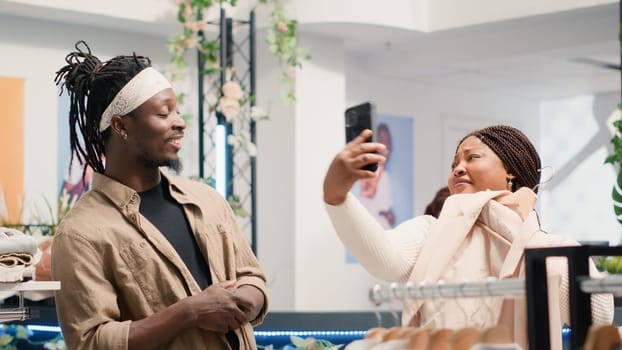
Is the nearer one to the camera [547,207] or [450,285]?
[450,285]

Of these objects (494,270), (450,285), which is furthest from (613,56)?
(450,285)

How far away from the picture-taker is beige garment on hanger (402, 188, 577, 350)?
100 inches

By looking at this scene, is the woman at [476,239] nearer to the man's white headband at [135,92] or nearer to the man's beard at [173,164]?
the man's beard at [173,164]

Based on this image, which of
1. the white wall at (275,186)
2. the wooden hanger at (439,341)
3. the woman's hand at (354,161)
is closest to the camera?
the wooden hanger at (439,341)

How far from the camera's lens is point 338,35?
27.2ft

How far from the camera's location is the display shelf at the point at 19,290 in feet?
9.29

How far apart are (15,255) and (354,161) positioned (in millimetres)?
1191

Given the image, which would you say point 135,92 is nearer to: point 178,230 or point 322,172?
point 178,230

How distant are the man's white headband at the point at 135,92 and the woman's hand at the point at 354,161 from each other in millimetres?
532

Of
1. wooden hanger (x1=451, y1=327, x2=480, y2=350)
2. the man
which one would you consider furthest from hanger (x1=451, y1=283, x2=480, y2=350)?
the man

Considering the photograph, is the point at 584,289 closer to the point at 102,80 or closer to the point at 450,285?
the point at 450,285

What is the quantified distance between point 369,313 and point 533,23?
12.9 ft

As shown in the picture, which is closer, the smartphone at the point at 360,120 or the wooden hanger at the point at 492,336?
the wooden hanger at the point at 492,336

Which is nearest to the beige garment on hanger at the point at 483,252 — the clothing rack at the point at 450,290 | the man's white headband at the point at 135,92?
the clothing rack at the point at 450,290
